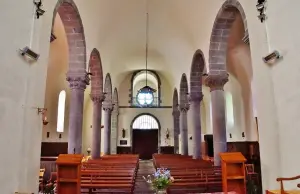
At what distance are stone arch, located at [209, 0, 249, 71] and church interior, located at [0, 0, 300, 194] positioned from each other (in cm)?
4

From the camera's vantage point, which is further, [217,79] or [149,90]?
[149,90]

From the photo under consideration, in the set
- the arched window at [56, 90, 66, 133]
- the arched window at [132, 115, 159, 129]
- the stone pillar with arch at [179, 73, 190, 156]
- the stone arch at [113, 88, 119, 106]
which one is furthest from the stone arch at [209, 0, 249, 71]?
the arched window at [132, 115, 159, 129]

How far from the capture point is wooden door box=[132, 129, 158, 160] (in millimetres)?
24677

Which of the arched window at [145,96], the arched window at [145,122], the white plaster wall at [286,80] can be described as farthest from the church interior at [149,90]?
the arched window at [145,122]

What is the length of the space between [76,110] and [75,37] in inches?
104

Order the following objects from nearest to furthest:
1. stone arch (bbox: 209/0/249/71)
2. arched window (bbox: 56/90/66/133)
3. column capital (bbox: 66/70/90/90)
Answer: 1. stone arch (bbox: 209/0/249/71)
2. column capital (bbox: 66/70/90/90)
3. arched window (bbox: 56/90/66/133)

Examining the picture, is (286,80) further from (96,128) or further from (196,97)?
(96,128)

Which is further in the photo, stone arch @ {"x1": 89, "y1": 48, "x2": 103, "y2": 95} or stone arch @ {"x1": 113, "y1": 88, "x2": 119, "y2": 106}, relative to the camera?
stone arch @ {"x1": 113, "y1": 88, "x2": 119, "y2": 106}

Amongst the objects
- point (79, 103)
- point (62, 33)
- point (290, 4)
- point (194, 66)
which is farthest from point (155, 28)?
point (290, 4)

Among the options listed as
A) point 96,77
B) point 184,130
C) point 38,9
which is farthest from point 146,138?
point 38,9

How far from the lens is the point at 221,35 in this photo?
9.73m

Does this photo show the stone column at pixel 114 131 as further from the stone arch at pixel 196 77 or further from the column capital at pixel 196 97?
the stone arch at pixel 196 77

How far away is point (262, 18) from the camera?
Result: 5.46m

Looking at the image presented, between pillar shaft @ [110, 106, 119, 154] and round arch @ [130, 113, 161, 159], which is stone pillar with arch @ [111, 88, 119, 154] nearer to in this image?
pillar shaft @ [110, 106, 119, 154]
